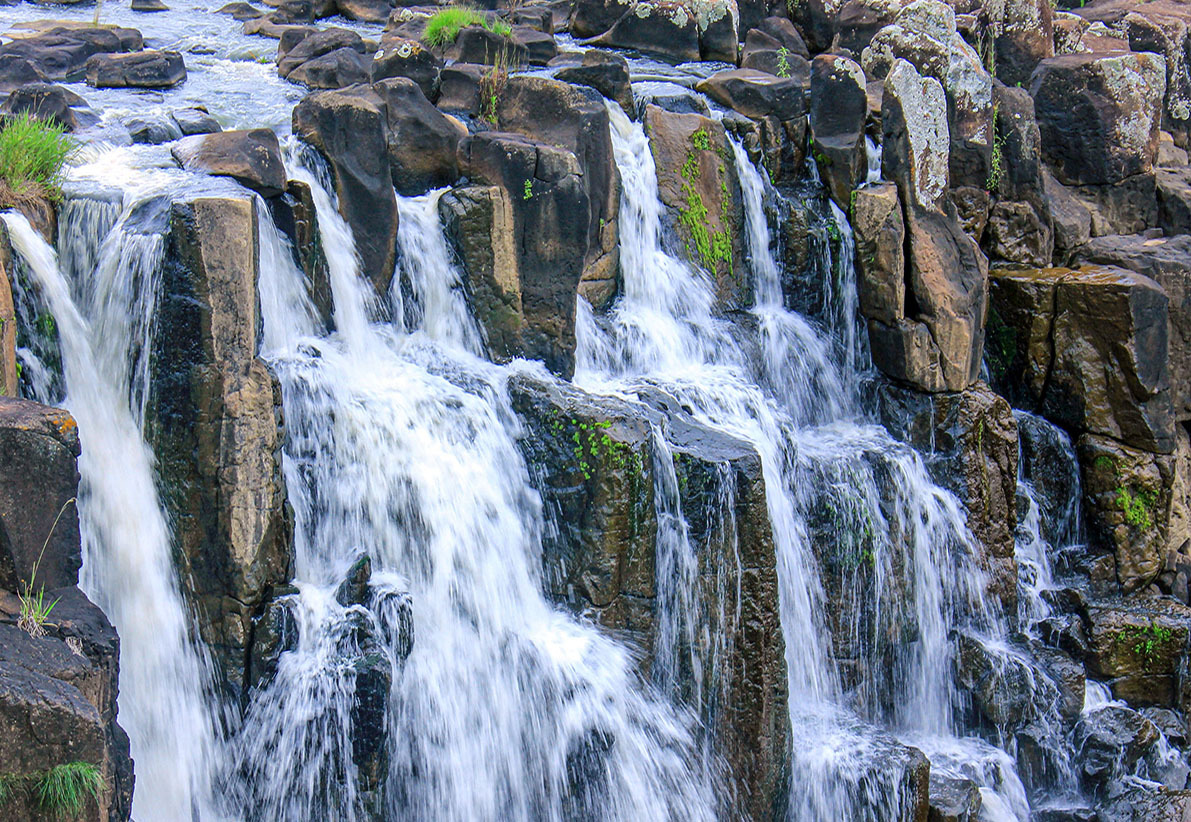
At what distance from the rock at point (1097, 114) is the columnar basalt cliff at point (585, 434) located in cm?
4

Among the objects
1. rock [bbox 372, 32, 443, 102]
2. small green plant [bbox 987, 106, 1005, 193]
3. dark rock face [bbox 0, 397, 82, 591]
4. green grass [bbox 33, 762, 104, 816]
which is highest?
rock [bbox 372, 32, 443, 102]

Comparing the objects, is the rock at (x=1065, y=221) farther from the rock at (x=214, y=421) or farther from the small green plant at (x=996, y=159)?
the rock at (x=214, y=421)

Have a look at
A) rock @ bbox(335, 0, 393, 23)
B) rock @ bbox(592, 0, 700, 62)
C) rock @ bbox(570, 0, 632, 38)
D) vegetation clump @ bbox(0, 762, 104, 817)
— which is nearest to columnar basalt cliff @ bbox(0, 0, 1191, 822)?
vegetation clump @ bbox(0, 762, 104, 817)

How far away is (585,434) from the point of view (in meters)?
6.21

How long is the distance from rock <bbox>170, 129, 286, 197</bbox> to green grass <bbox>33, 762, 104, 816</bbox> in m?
3.63

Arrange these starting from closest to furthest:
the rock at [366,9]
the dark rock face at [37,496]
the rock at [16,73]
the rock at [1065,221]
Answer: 1. the dark rock face at [37,496]
2. the rock at [16,73]
3. the rock at [1065,221]
4. the rock at [366,9]

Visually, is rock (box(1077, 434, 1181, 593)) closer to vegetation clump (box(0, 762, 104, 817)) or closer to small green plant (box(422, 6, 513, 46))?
small green plant (box(422, 6, 513, 46))

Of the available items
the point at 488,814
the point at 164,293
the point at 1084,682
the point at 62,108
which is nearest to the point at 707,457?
the point at 488,814

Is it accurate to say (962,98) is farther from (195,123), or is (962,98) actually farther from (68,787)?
(68,787)

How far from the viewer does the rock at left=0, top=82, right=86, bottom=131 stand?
759 cm

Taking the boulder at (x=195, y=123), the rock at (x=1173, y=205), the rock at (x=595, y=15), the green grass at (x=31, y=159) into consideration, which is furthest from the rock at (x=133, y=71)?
the rock at (x=1173, y=205)

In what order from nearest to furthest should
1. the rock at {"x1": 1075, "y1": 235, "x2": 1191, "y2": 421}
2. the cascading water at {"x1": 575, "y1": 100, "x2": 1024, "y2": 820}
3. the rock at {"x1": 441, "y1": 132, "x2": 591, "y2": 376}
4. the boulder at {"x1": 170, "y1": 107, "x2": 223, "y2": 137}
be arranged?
the cascading water at {"x1": 575, "y1": 100, "x2": 1024, "y2": 820} → the rock at {"x1": 441, "y1": 132, "x2": 591, "y2": 376} → the boulder at {"x1": 170, "y1": 107, "x2": 223, "y2": 137} → the rock at {"x1": 1075, "y1": 235, "x2": 1191, "y2": 421}

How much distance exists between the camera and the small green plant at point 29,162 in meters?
5.79

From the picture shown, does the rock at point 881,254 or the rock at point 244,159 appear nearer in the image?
the rock at point 244,159
